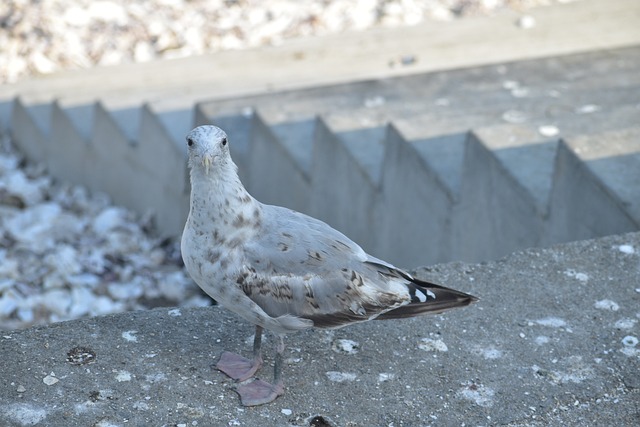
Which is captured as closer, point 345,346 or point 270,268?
point 270,268

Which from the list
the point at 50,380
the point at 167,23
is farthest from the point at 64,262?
the point at 167,23

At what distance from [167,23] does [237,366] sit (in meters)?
7.27

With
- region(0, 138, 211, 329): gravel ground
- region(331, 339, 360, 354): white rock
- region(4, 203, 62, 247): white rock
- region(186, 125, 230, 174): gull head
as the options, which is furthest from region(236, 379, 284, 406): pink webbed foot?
region(4, 203, 62, 247): white rock

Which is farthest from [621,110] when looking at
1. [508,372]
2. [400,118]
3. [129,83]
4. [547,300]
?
[129,83]

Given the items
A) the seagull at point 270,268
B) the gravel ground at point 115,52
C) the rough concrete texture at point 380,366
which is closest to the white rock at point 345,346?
the rough concrete texture at point 380,366

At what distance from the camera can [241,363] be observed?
3.34 metres

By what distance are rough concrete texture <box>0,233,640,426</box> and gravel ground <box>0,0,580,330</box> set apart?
2992 millimetres

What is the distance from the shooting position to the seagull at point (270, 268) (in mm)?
3113

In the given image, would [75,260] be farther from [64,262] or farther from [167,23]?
[167,23]

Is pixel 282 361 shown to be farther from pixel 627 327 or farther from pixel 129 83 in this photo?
pixel 129 83

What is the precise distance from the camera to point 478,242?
5.30m

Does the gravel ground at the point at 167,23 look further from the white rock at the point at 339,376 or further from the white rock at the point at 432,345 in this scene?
the white rock at the point at 339,376

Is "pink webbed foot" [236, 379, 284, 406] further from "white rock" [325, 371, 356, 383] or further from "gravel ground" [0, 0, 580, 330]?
"gravel ground" [0, 0, 580, 330]

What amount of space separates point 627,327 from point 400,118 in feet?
9.24
